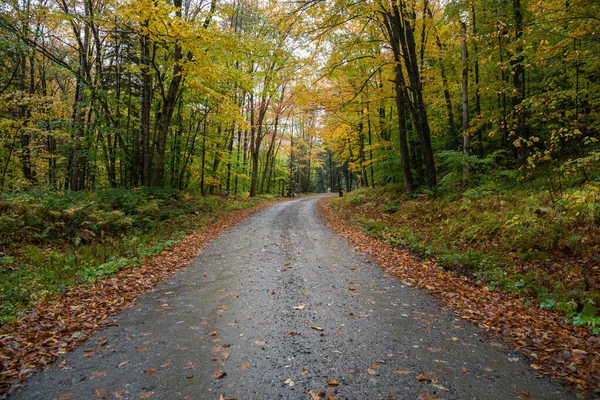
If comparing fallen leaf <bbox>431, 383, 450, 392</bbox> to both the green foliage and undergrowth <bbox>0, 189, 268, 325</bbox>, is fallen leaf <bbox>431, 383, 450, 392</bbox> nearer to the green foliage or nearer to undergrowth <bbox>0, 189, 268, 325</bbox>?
the green foliage

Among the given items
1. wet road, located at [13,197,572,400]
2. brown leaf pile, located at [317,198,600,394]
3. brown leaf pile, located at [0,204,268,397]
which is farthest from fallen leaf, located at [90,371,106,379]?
brown leaf pile, located at [317,198,600,394]

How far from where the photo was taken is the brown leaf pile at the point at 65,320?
11.0 feet

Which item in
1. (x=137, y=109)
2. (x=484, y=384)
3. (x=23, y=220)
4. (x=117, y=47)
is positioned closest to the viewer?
(x=484, y=384)

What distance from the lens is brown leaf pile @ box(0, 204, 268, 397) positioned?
3343 millimetres

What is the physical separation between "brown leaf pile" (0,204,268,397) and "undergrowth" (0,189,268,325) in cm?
33

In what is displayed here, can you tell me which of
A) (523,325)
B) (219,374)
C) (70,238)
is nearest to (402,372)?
(219,374)

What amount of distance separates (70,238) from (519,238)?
11342 mm

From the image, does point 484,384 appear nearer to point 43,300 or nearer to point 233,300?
→ point 233,300

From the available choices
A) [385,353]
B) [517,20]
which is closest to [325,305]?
[385,353]

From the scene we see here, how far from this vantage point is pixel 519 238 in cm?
647

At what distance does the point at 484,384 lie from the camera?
2996mm

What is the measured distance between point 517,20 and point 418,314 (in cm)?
1110

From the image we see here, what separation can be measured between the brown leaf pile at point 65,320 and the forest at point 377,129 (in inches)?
18.9

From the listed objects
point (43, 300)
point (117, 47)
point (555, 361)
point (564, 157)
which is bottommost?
→ point (555, 361)
